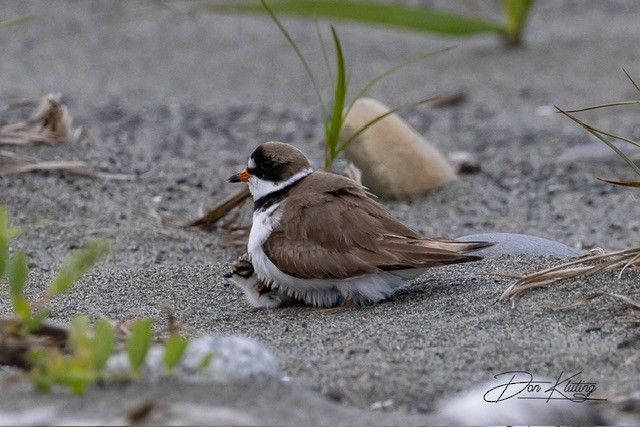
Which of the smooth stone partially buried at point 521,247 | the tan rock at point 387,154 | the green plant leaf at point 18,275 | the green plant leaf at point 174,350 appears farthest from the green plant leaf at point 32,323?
the tan rock at point 387,154

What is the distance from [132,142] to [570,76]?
366 centimetres

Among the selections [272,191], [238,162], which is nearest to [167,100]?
[238,162]

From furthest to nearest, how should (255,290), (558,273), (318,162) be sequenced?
1. (318,162)
2. (255,290)
3. (558,273)

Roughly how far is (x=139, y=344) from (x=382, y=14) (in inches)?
198

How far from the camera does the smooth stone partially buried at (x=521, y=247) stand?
13.8ft

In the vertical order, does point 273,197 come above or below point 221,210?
above

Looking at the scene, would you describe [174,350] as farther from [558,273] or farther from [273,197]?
[273,197]

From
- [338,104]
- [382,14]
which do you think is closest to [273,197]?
[338,104]

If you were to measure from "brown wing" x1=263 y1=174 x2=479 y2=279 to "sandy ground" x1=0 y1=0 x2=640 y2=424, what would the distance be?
0.53 feet

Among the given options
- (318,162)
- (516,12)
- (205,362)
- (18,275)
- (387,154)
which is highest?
(18,275)

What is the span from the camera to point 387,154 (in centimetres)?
577

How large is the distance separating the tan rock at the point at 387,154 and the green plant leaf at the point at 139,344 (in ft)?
10.7

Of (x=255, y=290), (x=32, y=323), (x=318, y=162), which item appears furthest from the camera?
(x=318, y=162)

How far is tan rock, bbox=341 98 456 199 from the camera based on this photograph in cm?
571
